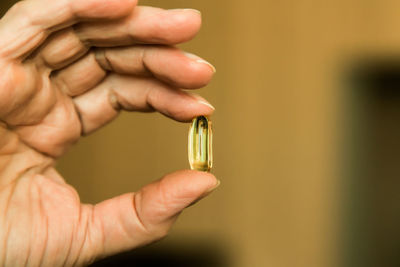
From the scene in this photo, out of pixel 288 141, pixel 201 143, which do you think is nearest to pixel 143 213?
pixel 201 143

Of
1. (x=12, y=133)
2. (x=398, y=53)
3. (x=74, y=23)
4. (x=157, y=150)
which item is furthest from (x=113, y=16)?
(x=398, y=53)

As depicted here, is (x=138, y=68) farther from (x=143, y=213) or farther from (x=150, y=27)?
(x=143, y=213)

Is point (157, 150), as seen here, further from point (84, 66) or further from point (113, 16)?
point (113, 16)

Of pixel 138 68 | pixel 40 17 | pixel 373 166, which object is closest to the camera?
pixel 40 17

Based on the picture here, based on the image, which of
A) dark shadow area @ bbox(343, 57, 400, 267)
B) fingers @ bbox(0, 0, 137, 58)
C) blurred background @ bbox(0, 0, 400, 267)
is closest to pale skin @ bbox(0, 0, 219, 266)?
fingers @ bbox(0, 0, 137, 58)

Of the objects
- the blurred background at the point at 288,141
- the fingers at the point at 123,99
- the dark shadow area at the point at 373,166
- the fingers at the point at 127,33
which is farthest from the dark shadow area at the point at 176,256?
the fingers at the point at 127,33
